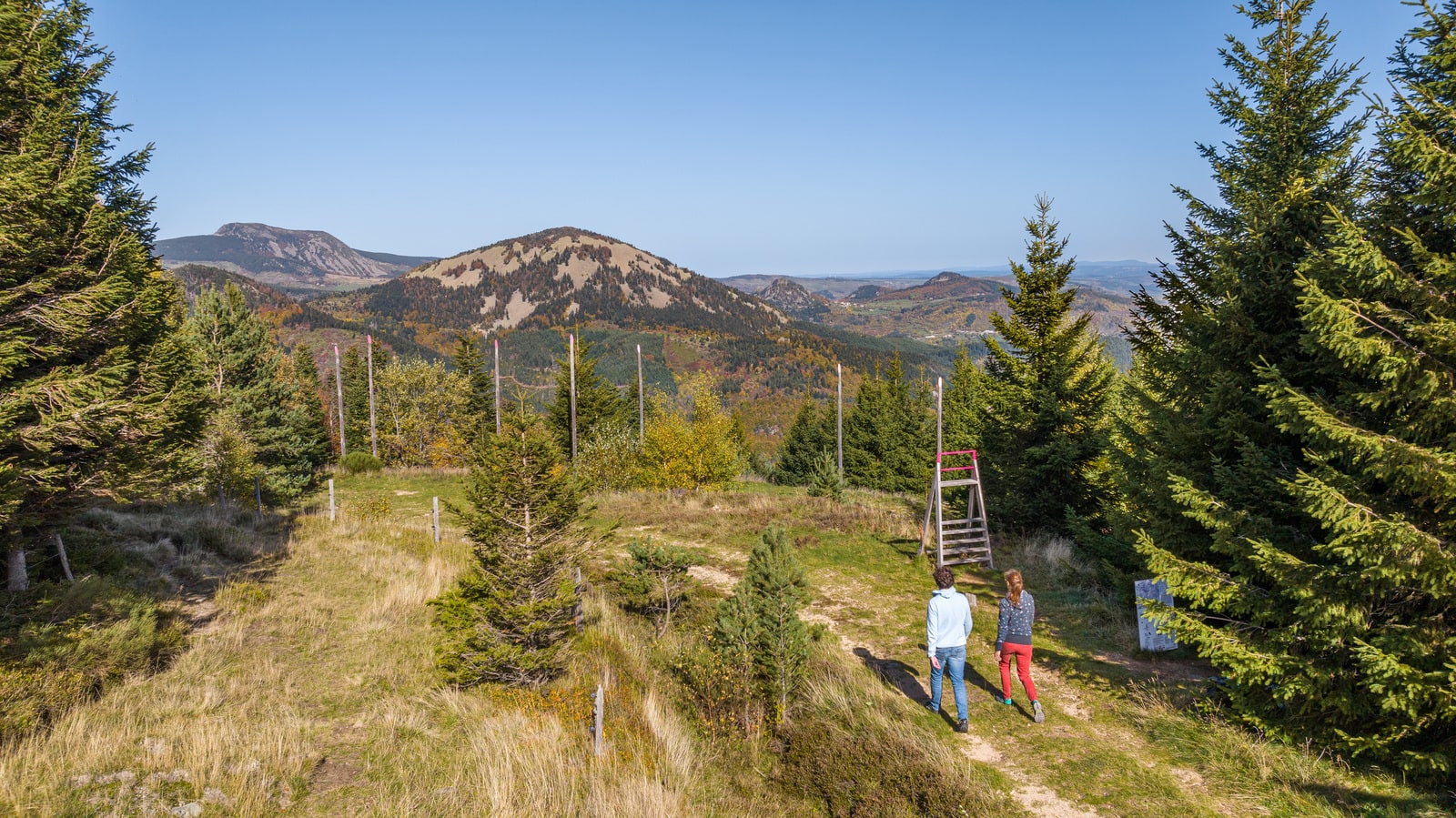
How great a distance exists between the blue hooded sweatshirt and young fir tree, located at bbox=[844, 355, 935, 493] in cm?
3135

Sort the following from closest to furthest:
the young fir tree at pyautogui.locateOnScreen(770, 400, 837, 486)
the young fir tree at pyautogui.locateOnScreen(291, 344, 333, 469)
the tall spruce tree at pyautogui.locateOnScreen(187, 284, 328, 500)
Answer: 1. the tall spruce tree at pyautogui.locateOnScreen(187, 284, 328, 500)
2. the young fir tree at pyautogui.locateOnScreen(291, 344, 333, 469)
3. the young fir tree at pyautogui.locateOnScreen(770, 400, 837, 486)

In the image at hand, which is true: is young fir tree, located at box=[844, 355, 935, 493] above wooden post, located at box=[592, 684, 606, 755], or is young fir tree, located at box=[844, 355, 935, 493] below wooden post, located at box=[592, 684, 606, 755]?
below

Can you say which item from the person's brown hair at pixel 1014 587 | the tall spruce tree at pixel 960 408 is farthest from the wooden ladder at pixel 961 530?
the tall spruce tree at pixel 960 408

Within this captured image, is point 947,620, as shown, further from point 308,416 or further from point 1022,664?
point 308,416

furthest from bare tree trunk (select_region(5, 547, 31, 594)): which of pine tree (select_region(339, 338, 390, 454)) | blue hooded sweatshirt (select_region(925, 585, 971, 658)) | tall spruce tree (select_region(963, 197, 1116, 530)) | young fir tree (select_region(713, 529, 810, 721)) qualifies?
pine tree (select_region(339, 338, 390, 454))

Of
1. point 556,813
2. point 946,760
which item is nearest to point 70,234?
point 556,813

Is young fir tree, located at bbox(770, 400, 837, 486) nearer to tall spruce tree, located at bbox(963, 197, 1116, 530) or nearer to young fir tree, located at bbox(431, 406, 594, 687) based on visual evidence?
tall spruce tree, located at bbox(963, 197, 1116, 530)

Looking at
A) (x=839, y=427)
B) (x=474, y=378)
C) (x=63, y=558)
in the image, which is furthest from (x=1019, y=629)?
(x=474, y=378)

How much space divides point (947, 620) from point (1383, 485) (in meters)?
3.93

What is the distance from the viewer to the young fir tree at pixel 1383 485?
4.83m

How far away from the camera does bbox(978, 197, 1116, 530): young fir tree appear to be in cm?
1528

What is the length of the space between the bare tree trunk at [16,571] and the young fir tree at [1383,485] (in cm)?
1392

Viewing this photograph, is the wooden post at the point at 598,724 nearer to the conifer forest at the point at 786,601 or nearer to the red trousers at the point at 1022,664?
the conifer forest at the point at 786,601

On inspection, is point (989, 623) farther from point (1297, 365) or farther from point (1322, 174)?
point (1322, 174)
